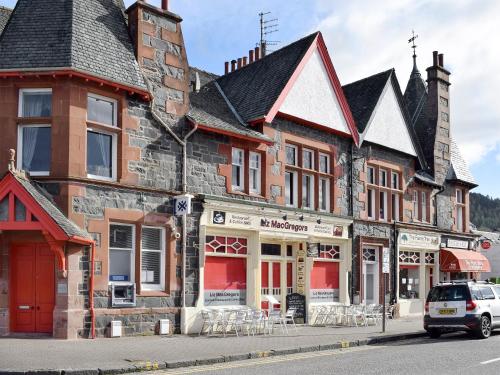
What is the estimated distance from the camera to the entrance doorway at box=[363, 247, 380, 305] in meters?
26.4

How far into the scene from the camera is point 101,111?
17.8 metres

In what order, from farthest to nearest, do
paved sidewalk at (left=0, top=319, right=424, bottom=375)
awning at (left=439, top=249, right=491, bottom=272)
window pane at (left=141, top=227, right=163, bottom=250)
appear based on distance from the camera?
awning at (left=439, top=249, right=491, bottom=272) < window pane at (left=141, top=227, right=163, bottom=250) < paved sidewalk at (left=0, top=319, right=424, bottom=375)

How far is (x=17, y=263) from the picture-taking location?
16797 millimetres

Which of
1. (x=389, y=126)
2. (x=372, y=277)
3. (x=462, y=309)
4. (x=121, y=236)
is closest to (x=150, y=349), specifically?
(x=121, y=236)

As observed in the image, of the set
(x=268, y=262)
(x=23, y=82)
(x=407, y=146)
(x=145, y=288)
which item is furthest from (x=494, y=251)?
(x=23, y=82)

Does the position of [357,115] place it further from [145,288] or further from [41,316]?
[41,316]

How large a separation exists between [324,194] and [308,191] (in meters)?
0.85

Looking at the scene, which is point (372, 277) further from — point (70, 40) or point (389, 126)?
point (70, 40)

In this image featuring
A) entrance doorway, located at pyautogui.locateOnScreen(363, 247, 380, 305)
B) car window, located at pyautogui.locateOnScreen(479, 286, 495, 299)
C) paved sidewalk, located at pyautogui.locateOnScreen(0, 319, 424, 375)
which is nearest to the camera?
paved sidewalk, located at pyautogui.locateOnScreen(0, 319, 424, 375)

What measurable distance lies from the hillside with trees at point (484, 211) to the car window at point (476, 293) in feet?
431

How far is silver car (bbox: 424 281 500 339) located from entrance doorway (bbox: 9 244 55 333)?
10.9 metres

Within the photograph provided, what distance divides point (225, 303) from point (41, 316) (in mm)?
5943

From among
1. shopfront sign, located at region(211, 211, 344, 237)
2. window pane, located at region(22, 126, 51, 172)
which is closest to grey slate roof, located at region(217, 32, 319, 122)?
shopfront sign, located at region(211, 211, 344, 237)

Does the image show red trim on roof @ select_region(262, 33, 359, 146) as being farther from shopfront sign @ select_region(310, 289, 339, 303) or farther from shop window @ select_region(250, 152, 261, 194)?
shopfront sign @ select_region(310, 289, 339, 303)
